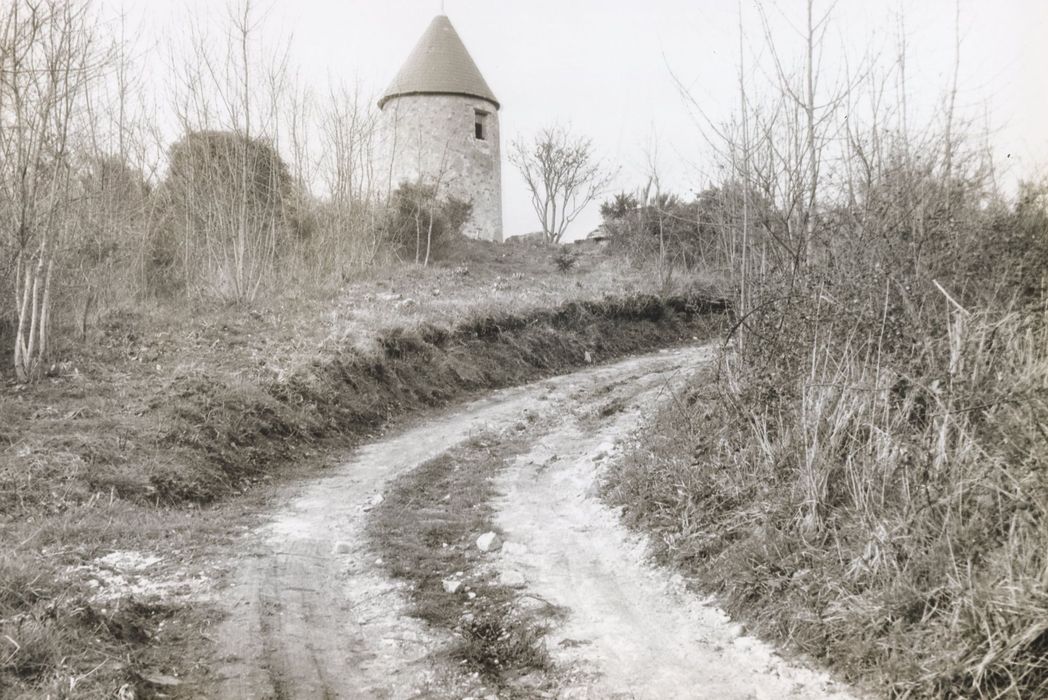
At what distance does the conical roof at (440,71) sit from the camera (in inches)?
1112

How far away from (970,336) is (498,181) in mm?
26110

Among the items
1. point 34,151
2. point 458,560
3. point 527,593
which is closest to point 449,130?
point 34,151

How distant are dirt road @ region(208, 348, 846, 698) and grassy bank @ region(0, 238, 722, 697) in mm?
465

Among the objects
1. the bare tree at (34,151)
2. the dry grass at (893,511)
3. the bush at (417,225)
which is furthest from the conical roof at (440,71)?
the dry grass at (893,511)

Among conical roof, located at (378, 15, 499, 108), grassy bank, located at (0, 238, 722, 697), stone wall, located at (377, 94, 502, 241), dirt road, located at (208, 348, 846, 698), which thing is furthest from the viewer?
conical roof, located at (378, 15, 499, 108)

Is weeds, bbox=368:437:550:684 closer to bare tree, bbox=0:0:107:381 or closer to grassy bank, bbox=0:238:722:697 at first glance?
grassy bank, bbox=0:238:722:697

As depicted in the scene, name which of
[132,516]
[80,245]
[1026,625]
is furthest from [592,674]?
[80,245]

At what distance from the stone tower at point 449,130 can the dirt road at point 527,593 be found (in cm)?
2140

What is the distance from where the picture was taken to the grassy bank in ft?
14.0

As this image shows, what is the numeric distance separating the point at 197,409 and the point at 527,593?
525 cm

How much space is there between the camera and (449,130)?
Answer: 1107 inches

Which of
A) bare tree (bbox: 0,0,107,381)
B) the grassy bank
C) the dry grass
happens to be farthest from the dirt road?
bare tree (bbox: 0,0,107,381)

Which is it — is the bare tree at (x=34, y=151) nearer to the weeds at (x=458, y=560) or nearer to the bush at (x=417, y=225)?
the weeds at (x=458, y=560)

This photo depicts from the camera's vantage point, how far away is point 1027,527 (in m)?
3.55
